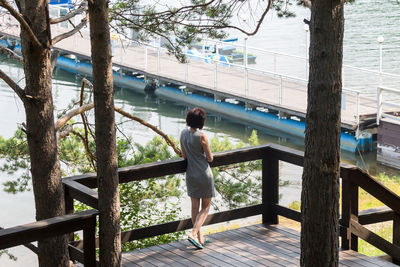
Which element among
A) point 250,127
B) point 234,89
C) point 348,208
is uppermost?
point 348,208

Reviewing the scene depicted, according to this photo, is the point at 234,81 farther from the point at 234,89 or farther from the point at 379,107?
the point at 379,107

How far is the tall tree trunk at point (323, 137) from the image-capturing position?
4.28m

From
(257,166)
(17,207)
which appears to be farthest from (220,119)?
(257,166)

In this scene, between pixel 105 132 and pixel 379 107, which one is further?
pixel 379 107

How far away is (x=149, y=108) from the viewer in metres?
25.5

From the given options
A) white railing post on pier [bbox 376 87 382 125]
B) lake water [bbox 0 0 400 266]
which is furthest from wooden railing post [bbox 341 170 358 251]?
white railing post on pier [bbox 376 87 382 125]

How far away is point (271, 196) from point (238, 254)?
37.7 inches

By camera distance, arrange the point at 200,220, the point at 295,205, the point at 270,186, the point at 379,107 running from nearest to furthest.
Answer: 1. the point at 200,220
2. the point at 270,186
3. the point at 295,205
4. the point at 379,107

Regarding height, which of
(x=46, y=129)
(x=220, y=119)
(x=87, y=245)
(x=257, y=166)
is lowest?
(x=220, y=119)

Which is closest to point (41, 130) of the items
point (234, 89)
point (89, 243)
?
point (89, 243)

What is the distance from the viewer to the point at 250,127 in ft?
74.5

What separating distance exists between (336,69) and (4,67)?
28833 millimetres

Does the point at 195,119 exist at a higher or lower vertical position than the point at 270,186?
higher

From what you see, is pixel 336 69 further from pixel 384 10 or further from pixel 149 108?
pixel 384 10
